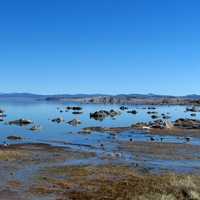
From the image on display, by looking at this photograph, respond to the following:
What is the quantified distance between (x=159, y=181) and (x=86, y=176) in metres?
4.50

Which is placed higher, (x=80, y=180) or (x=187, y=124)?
(x=187, y=124)

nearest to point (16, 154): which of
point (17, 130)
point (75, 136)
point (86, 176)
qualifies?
point (86, 176)

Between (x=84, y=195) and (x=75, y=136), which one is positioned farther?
(x=75, y=136)

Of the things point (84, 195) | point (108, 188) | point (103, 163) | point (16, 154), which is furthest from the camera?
point (16, 154)

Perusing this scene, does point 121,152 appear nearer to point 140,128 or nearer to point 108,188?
point 108,188

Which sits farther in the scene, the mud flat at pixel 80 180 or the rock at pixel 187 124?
the rock at pixel 187 124

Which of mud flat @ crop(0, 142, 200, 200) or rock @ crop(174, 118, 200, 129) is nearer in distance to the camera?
mud flat @ crop(0, 142, 200, 200)

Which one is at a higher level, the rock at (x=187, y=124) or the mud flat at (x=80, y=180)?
the rock at (x=187, y=124)

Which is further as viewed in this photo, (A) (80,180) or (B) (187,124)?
(B) (187,124)

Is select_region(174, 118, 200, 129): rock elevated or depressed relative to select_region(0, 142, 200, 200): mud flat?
elevated

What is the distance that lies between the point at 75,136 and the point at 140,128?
45.1ft

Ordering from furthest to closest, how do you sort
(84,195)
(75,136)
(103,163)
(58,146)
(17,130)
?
(17,130), (75,136), (58,146), (103,163), (84,195)

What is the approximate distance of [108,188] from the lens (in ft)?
77.1

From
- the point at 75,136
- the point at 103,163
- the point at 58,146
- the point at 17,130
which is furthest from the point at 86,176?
the point at 17,130
